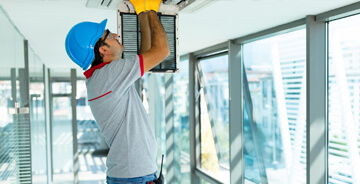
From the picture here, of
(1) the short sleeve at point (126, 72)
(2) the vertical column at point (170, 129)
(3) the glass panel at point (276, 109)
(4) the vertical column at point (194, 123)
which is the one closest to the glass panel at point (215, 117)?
(4) the vertical column at point (194, 123)

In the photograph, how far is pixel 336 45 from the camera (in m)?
2.43

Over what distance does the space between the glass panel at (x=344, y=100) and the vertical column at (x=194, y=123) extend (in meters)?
2.61

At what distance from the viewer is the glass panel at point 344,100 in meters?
2.31

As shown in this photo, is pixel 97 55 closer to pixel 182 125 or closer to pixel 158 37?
pixel 158 37

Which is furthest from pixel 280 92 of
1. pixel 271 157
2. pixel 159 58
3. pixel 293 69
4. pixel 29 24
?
pixel 29 24

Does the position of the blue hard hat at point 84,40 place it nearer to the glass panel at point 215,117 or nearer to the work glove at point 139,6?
the work glove at point 139,6

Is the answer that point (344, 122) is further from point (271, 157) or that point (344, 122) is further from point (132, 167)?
point (132, 167)

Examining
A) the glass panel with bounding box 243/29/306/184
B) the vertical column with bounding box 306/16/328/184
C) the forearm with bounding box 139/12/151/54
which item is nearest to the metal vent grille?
the forearm with bounding box 139/12/151/54

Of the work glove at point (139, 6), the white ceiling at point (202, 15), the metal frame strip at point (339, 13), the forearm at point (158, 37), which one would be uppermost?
the white ceiling at point (202, 15)

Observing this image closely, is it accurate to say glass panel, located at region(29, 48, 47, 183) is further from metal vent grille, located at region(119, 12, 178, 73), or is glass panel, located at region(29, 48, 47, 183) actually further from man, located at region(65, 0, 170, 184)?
man, located at region(65, 0, 170, 184)

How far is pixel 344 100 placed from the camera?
7.81 feet

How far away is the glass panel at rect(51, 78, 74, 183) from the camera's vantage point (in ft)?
24.9

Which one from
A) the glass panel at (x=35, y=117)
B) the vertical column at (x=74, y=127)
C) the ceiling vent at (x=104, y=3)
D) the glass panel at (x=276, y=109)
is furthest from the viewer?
the vertical column at (x=74, y=127)

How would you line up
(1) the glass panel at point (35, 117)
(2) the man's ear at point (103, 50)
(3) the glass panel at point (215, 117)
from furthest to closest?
(3) the glass panel at point (215, 117), (1) the glass panel at point (35, 117), (2) the man's ear at point (103, 50)
